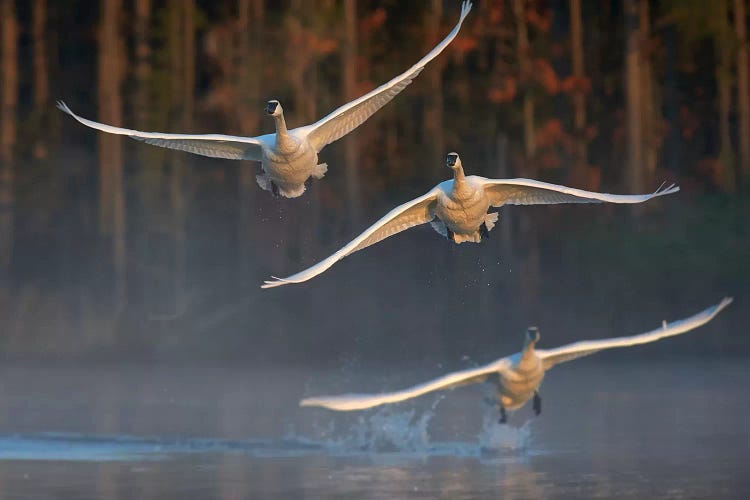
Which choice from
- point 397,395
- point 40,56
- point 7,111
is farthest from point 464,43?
point 397,395

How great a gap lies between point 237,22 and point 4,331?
636 inches

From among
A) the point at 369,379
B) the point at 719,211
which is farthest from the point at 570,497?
the point at 719,211

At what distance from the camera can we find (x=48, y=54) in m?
49.2

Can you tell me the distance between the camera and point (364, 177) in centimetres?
4262

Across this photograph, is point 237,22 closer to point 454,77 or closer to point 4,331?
point 454,77

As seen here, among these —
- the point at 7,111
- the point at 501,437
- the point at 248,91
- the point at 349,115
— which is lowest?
the point at 501,437

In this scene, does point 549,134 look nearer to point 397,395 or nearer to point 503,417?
point 503,417

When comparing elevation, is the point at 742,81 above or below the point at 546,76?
below

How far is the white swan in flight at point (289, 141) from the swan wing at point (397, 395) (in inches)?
78.4

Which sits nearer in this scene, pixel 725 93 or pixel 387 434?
pixel 387 434

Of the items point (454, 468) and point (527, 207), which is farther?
point (527, 207)

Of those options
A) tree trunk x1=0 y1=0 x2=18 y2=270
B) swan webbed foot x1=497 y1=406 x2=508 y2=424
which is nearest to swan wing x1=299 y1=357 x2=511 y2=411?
swan webbed foot x1=497 y1=406 x2=508 y2=424

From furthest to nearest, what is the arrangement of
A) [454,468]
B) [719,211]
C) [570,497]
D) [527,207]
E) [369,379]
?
[527,207], [719,211], [369,379], [454,468], [570,497]

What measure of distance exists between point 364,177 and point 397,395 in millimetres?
25352
